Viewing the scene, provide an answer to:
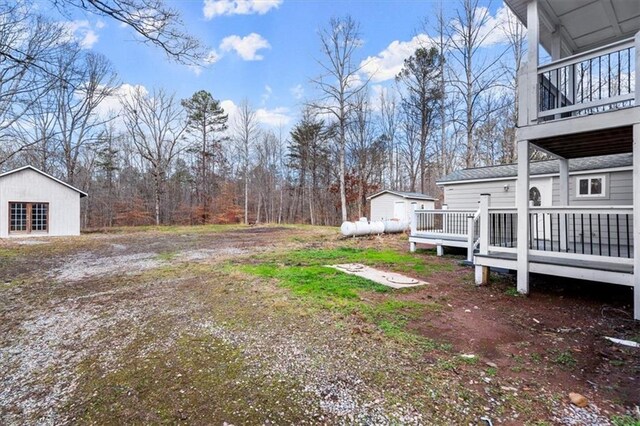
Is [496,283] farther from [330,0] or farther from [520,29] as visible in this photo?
[330,0]

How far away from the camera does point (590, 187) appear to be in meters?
8.04

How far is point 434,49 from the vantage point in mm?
19156

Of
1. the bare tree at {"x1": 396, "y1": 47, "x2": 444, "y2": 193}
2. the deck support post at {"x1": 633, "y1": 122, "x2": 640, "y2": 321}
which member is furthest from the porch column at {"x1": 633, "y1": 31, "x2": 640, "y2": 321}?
the bare tree at {"x1": 396, "y1": 47, "x2": 444, "y2": 193}

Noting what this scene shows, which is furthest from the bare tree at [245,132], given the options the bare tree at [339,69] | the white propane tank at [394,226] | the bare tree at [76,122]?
the white propane tank at [394,226]

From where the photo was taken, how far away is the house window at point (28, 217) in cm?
1502

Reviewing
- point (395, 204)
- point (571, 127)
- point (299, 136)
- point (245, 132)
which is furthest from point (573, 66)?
point (245, 132)

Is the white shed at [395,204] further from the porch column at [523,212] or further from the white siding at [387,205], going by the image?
the porch column at [523,212]

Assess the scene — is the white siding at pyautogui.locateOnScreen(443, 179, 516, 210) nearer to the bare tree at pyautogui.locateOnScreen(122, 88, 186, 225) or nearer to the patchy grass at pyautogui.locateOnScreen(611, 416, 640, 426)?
the patchy grass at pyautogui.locateOnScreen(611, 416, 640, 426)

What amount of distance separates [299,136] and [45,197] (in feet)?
61.2

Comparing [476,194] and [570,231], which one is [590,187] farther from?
[476,194]

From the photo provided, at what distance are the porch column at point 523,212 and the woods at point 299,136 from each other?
38.7 feet

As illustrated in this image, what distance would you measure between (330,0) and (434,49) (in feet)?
23.7

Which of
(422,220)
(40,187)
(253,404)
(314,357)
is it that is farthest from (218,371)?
(40,187)

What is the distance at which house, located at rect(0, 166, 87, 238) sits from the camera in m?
14.7
